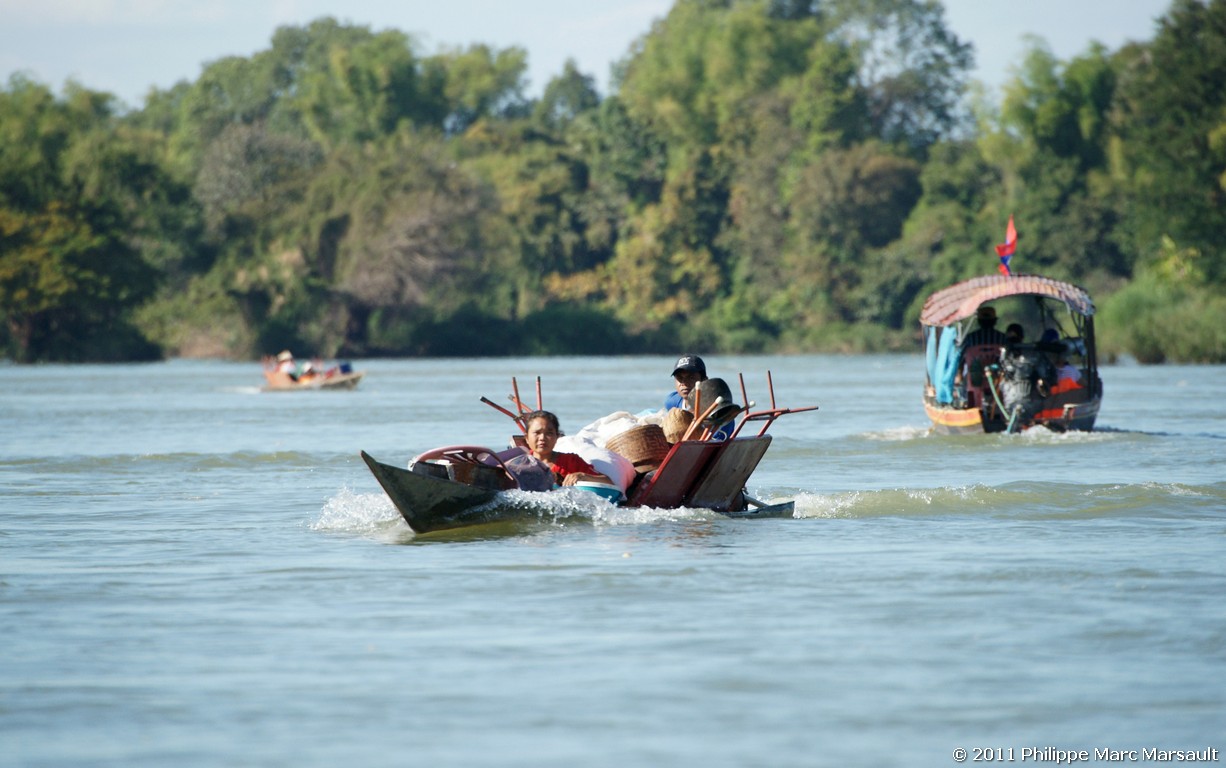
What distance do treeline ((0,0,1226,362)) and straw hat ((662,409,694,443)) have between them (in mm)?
48383

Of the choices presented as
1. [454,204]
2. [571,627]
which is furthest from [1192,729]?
[454,204]

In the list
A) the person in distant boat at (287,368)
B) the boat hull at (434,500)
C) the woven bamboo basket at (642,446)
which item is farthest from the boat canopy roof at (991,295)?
the person in distant boat at (287,368)

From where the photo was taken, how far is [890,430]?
27.4 metres

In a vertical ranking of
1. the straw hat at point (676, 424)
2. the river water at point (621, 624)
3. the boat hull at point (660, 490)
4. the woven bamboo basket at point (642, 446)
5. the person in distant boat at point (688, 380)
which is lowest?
the river water at point (621, 624)

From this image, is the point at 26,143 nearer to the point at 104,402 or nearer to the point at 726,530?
the point at 104,402

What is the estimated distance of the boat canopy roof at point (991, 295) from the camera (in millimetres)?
25562

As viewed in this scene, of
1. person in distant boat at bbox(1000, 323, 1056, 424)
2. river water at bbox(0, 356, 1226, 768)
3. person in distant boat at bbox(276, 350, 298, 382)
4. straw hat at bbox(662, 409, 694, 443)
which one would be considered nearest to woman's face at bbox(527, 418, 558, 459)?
river water at bbox(0, 356, 1226, 768)

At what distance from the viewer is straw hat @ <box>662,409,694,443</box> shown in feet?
49.9

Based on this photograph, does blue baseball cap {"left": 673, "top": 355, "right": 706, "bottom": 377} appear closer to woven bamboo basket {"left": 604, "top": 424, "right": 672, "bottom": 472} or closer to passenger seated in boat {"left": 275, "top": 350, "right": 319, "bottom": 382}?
woven bamboo basket {"left": 604, "top": 424, "right": 672, "bottom": 472}

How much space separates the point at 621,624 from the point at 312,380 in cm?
4021

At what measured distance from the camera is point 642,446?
15.1 meters

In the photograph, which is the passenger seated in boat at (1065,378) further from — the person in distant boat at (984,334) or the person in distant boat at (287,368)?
the person in distant boat at (287,368)

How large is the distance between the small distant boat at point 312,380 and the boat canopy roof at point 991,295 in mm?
24258

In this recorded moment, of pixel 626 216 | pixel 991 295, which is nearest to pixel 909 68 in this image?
pixel 626 216
